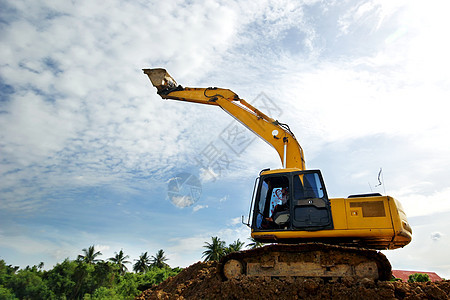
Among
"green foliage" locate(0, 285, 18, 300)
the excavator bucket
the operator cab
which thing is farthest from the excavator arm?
"green foliage" locate(0, 285, 18, 300)

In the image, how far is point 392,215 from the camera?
6531 mm

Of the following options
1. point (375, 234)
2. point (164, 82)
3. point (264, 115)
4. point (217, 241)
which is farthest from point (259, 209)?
point (217, 241)

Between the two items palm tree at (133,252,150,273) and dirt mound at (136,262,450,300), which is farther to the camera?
palm tree at (133,252,150,273)

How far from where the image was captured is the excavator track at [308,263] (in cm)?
629

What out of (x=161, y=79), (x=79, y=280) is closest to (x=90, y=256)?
(x=79, y=280)

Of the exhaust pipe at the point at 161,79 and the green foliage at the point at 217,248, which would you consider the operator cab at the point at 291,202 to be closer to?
the exhaust pipe at the point at 161,79

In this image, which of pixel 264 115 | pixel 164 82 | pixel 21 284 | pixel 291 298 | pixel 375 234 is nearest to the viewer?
pixel 291 298

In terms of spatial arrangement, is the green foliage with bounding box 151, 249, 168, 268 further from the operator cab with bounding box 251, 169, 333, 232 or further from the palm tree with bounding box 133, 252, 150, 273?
the operator cab with bounding box 251, 169, 333, 232

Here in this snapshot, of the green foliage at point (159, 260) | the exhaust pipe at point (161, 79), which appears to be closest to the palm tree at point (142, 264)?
the green foliage at point (159, 260)

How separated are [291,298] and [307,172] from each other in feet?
10.00

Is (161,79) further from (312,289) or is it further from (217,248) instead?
(217,248)

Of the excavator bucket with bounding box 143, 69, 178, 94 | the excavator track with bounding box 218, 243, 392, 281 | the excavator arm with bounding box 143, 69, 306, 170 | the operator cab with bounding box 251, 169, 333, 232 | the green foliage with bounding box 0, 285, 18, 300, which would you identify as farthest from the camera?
the green foliage with bounding box 0, 285, 18, 300

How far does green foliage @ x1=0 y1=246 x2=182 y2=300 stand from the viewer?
38.7 m

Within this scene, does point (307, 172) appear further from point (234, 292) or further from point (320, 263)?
point (234, 292)
